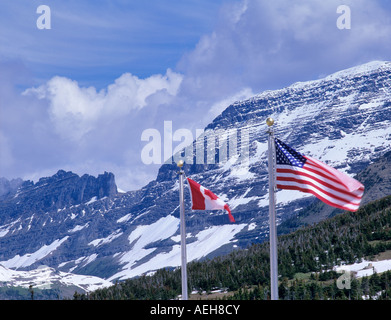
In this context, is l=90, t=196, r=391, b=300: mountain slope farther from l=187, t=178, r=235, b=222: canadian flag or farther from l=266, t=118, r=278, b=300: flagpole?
l=266, t=118, r=278, b=300: flagpole

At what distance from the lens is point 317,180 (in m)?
41.0

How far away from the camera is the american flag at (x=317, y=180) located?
39500mm

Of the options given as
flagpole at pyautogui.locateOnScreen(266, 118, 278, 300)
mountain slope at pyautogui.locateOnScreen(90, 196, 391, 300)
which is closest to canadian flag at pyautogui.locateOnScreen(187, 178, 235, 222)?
flagpole at pyautogui.locateOnScreen(266, 118, 278, 300)

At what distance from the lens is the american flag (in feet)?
130

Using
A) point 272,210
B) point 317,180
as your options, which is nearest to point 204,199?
point 272,210

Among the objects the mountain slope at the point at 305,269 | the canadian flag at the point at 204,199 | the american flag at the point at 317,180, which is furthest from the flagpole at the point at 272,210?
the mountain slope at the point at 305,269

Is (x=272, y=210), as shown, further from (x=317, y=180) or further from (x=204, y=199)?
(x=204, y=199)

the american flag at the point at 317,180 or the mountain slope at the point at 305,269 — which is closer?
the american flag at the point at 317,180

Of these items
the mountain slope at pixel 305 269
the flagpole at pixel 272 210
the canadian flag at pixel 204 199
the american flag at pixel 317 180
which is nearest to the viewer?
the american flag at pixel 317 180

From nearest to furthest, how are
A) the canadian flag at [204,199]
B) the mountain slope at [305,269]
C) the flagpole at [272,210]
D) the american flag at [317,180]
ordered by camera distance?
the american flag at [317,180], the flagpole at [272,210], the canadian flag at [204,199], the mountain slope at [305,269]

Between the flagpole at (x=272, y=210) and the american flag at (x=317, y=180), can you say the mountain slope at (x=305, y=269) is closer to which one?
the flagpole at (x=272, y=210)

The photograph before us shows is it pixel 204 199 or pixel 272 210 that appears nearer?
pixel 272 210
